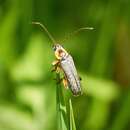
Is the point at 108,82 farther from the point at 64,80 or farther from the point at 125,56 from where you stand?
the point at 64,80

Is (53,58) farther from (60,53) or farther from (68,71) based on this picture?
(68,71)

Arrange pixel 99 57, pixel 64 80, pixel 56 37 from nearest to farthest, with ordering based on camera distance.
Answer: pixel 64 80, pixel 99 57, pixel 56 37

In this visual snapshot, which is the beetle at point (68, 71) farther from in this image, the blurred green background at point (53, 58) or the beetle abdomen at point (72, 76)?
the blurred green background at point (53, 58)

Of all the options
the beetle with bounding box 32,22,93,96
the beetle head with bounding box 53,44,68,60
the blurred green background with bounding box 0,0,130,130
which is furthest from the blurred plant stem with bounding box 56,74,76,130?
the blurred green background with bounding box 0,0,130,130

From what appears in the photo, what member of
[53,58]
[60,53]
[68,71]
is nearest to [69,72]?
[68,71]

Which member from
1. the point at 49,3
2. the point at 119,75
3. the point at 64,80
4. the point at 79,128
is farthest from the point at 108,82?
the point at 64,80

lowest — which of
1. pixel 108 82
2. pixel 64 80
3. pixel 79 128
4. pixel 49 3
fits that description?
pixel 79 128
